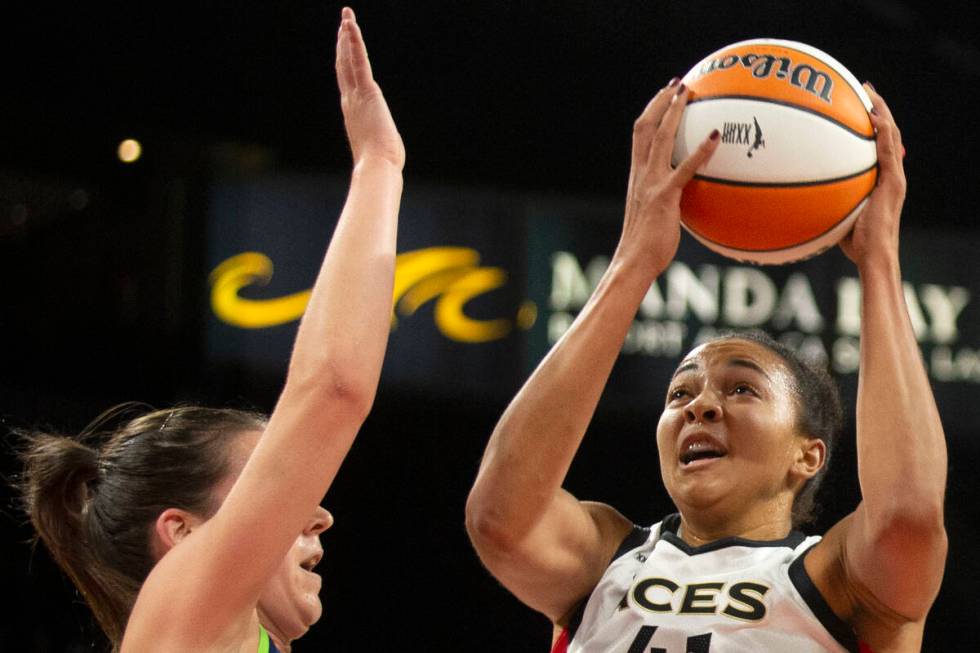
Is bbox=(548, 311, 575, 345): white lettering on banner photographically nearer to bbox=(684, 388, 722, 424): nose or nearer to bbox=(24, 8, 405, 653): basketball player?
bbox=(684, 388, 722, 424): nose

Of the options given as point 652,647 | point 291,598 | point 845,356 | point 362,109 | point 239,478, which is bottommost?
point 845,356

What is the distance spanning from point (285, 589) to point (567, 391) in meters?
0.52

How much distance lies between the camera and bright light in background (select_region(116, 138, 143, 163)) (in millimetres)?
6059

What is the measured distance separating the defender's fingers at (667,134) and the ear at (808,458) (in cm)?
59

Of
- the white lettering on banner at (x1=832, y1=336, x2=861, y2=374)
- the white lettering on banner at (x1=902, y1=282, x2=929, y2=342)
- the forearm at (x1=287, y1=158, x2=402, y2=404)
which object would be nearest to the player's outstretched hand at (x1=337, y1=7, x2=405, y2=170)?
the forearm at (x1=287, y1=158, x2=402, y2=404)

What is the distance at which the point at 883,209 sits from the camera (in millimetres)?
2078

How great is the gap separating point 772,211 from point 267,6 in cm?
452

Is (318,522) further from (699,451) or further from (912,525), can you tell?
(912,525)

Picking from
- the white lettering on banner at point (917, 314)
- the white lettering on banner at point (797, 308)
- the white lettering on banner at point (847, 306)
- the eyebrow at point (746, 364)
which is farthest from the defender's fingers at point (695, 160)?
the white lettering on banner at point (917, 314)

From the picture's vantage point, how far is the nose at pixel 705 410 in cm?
227

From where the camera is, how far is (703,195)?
83.0 inches

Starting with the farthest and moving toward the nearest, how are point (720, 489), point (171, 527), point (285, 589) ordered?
point (720, 489), point (285, 589), point (171, 527)

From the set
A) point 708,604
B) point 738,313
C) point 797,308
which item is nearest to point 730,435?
point 708,604

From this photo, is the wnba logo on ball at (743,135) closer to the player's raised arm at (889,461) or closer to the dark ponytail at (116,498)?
the player's raised arm at (889,461)
